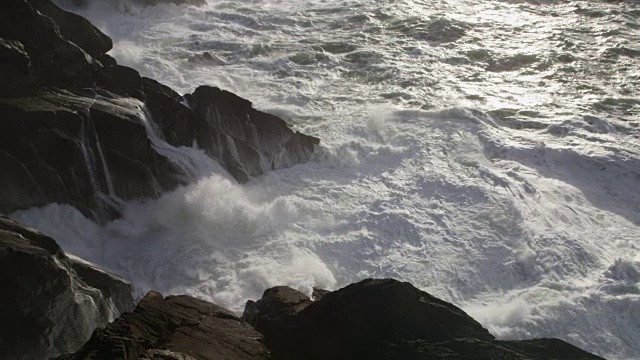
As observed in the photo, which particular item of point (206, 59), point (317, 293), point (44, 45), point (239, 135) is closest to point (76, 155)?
point (44, 45)

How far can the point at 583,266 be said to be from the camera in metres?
15.5

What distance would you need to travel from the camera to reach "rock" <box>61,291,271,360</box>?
8359 mm

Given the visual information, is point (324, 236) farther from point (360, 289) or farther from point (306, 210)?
point (360, 289)

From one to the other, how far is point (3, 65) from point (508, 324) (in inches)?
424

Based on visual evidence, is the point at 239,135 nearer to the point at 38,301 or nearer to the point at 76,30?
the point at 76,30

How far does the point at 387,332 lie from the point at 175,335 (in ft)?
9.08

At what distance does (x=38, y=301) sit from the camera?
10195 mm

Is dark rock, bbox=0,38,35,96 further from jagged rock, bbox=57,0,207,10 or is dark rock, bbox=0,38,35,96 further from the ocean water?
jagged rock, bbox=57,0,207,10

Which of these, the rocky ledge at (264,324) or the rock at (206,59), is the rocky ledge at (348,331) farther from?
the rock at (206,59)

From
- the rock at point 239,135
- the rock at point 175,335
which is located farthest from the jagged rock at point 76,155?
the rock at point 175,335

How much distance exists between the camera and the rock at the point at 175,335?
8.36m

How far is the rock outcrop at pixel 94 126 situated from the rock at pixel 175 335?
14.5ft

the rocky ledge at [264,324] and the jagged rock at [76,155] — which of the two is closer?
the rocky ledge at [264,324]

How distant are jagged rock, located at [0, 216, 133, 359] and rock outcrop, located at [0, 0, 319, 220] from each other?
2807 mm
